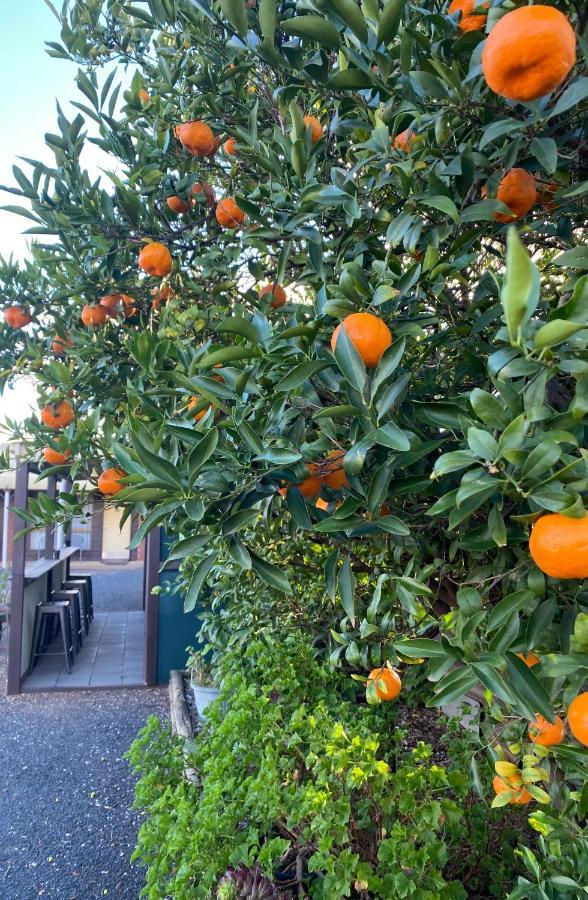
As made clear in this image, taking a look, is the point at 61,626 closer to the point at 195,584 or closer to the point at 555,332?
the point at 195,584

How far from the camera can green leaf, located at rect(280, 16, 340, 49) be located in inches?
34.8

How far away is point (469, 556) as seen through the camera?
1312 mm

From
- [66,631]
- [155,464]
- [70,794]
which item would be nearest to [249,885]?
[155,464]

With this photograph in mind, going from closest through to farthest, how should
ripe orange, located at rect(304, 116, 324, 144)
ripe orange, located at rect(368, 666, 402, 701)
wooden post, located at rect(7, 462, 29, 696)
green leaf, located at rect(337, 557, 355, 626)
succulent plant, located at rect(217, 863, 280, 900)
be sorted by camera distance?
green leaf, located at rect(337, 557, 355, 626) → ripe orange, located at rect(304, 116, 324, 144) → ripe orange, located at rect(368, 666, 402, 701) → succulent plant, located at rect(217, 863, 280, 900) → wooden post, located at rect(7, 462, 29, 696)

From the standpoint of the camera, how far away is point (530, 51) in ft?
2.59

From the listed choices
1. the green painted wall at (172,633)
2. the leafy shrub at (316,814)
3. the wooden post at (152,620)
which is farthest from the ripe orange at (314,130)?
the green painted wall at (172,633)

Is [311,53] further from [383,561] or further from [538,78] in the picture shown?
[383,561]

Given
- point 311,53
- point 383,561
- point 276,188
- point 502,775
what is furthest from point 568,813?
point 311,53

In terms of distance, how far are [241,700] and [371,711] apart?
0.64 m

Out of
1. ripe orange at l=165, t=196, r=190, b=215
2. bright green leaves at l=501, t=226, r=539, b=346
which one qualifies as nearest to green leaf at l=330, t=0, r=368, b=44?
A: bright green leaves at l=501, t=226, r=539, b=346

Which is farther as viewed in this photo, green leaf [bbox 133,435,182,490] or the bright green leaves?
green leaf [bbox 133,435,182,490]

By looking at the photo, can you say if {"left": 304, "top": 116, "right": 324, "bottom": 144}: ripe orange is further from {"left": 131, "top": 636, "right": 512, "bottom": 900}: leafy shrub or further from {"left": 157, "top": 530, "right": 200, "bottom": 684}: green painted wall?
{"left": 157, "top": 530, "right": 200, "bottom": 684}: green painted wall

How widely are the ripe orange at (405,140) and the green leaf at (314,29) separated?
0.20 meters

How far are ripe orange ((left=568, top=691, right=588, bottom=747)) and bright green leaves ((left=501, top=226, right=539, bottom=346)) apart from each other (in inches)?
20.6
